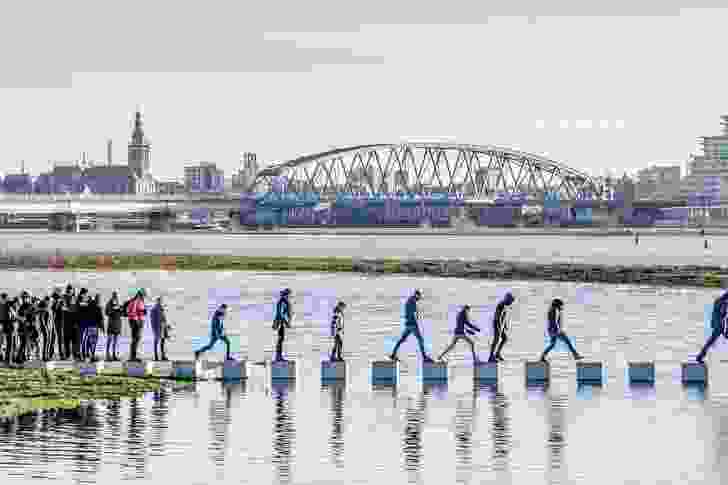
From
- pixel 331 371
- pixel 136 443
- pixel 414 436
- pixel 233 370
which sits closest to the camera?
pixel 136 443

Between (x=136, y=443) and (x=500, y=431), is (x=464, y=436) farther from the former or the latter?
(x=136, y=443)

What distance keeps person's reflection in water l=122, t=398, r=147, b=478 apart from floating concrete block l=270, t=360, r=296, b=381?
4.82m

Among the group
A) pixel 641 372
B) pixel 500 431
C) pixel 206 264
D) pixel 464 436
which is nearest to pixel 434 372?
pixel 641 372

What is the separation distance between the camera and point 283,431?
31141 mm

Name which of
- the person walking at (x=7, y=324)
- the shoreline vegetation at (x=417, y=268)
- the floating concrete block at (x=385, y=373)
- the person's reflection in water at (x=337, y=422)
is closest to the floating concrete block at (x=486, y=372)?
the floating concrete block at (x=385, y=373)

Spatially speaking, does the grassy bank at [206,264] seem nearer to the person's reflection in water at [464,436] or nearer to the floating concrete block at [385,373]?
the floating concrete block at [385,373]

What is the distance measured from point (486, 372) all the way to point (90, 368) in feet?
29.0

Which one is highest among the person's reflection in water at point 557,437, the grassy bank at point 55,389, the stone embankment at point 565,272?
the stone embankment at point 565,272

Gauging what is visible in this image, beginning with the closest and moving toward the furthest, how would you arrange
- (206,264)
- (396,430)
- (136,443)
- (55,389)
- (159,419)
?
1. (136,443)
2. (396,430)
3. (159,419)
4. (55,389)
5. (206,264)

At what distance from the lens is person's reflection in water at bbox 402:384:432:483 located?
27.1 metres

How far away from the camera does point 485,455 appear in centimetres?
2830

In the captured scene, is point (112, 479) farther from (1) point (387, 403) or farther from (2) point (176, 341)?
(2) point (176, 341)

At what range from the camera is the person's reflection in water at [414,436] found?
88.9 ft

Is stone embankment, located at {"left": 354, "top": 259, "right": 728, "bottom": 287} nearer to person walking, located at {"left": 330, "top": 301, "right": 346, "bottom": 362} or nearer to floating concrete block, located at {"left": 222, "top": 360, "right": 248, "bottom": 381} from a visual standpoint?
person walking, located at {"left": 330, "top": 301, "right": 346, "bottom": 362}
